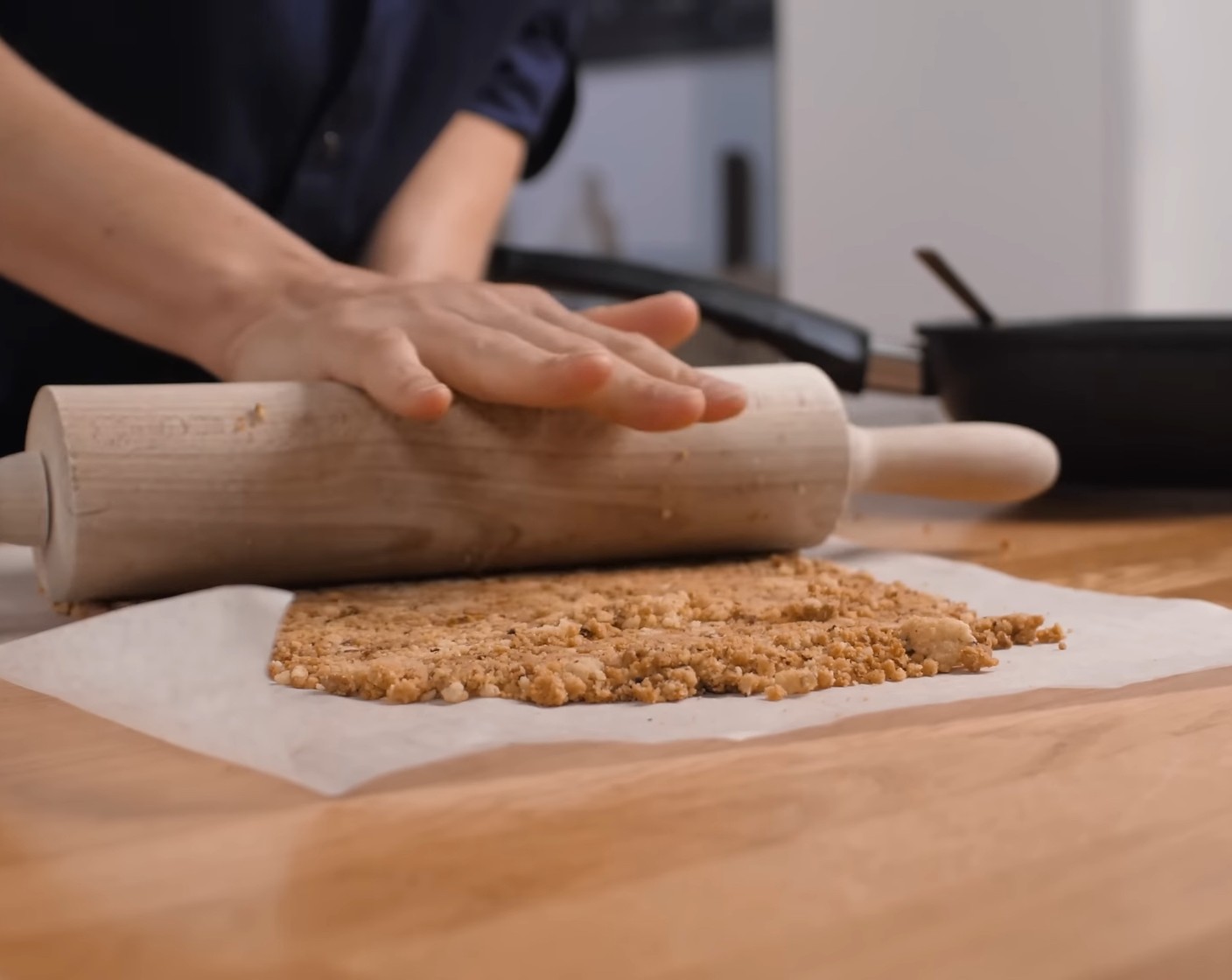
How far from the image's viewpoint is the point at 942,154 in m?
2.55

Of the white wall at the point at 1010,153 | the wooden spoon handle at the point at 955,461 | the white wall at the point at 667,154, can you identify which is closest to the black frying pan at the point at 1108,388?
the wooden spoon handle at the point at 955,461

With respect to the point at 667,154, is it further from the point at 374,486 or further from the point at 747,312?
the point at 374,486

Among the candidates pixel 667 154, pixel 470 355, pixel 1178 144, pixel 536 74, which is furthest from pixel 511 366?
pixel 667 154

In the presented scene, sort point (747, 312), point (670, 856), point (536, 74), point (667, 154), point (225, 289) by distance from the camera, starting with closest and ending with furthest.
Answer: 1. point (670, 856)
2. point (225, 289)
3. point (747, 312)
4. point (536, 74)
5. point (667, 154)

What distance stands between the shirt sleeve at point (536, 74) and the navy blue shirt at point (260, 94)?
6 cm

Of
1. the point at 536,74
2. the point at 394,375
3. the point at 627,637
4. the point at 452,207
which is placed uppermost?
the point at 536,74

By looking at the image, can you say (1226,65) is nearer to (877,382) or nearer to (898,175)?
(898,175)

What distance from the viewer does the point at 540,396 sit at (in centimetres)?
79

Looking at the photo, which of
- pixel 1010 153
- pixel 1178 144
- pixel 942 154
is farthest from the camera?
pixel 942 154

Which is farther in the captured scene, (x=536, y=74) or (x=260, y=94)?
(x=536, y=74)

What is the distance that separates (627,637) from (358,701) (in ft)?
0.43

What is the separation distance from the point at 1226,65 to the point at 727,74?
4.40ft

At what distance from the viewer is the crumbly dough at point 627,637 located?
57cm

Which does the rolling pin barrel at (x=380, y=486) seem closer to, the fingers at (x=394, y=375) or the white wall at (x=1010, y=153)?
the fingers at (x=394, y=375)
